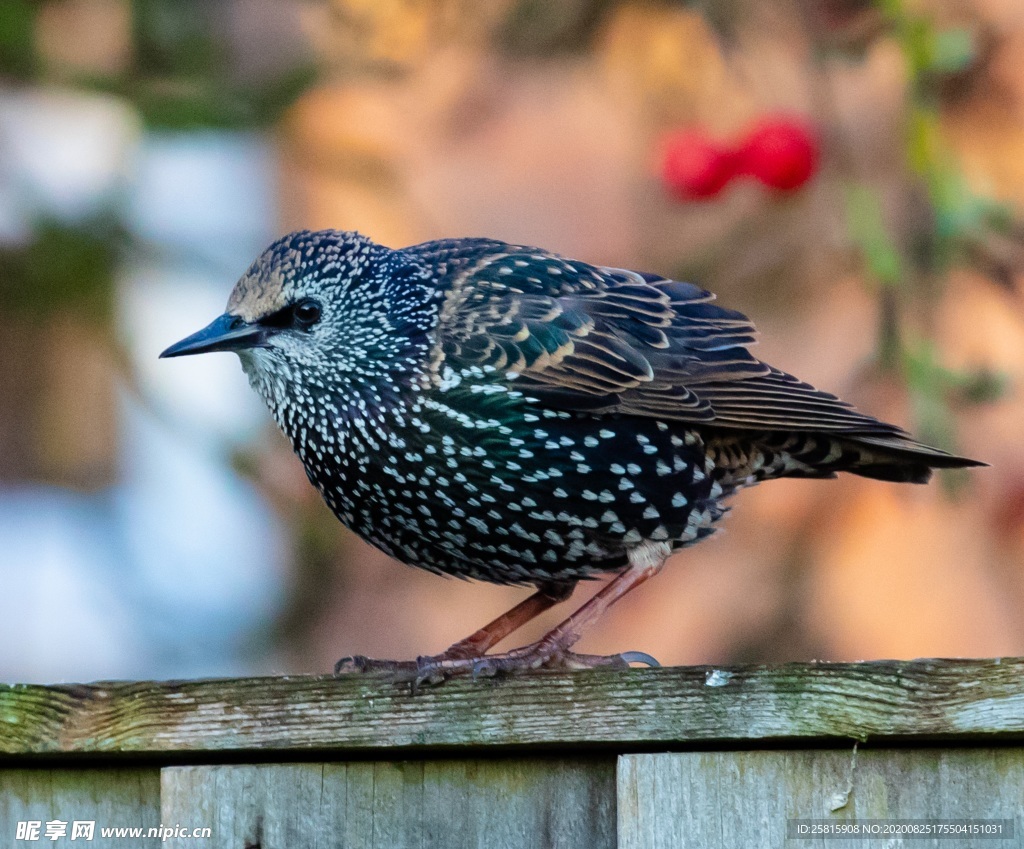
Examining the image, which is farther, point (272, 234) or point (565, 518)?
point (272, 234)

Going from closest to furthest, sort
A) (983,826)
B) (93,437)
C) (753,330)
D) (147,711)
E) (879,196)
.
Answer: (983,826), (147,711), (753,330), (879,196), (93,437)

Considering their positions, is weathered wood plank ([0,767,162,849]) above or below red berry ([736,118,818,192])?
below

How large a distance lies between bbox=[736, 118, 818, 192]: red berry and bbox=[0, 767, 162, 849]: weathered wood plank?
2.57m

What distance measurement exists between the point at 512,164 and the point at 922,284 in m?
1.35

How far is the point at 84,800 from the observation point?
2100 mm

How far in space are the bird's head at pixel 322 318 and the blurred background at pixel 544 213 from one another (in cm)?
158

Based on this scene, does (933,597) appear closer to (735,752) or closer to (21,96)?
(735,752)

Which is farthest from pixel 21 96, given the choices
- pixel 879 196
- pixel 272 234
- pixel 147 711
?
pixel 147 711

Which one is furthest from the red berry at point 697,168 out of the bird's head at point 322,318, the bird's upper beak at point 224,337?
the bird's upper beak at point 224,337

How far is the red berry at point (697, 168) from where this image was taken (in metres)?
4.13

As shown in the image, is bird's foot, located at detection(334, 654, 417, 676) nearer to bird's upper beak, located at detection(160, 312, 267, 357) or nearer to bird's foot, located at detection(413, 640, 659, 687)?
bird's foot, located at detection(413, 640, 659, 687)

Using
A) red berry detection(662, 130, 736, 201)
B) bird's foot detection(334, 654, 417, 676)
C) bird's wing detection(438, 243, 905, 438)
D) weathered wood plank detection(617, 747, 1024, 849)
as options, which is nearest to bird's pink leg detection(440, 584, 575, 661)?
bird's foot detection(334, 654, 417, 676)

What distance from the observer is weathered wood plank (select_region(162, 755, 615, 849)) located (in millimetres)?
1960

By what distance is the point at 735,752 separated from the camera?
74.8 inches
